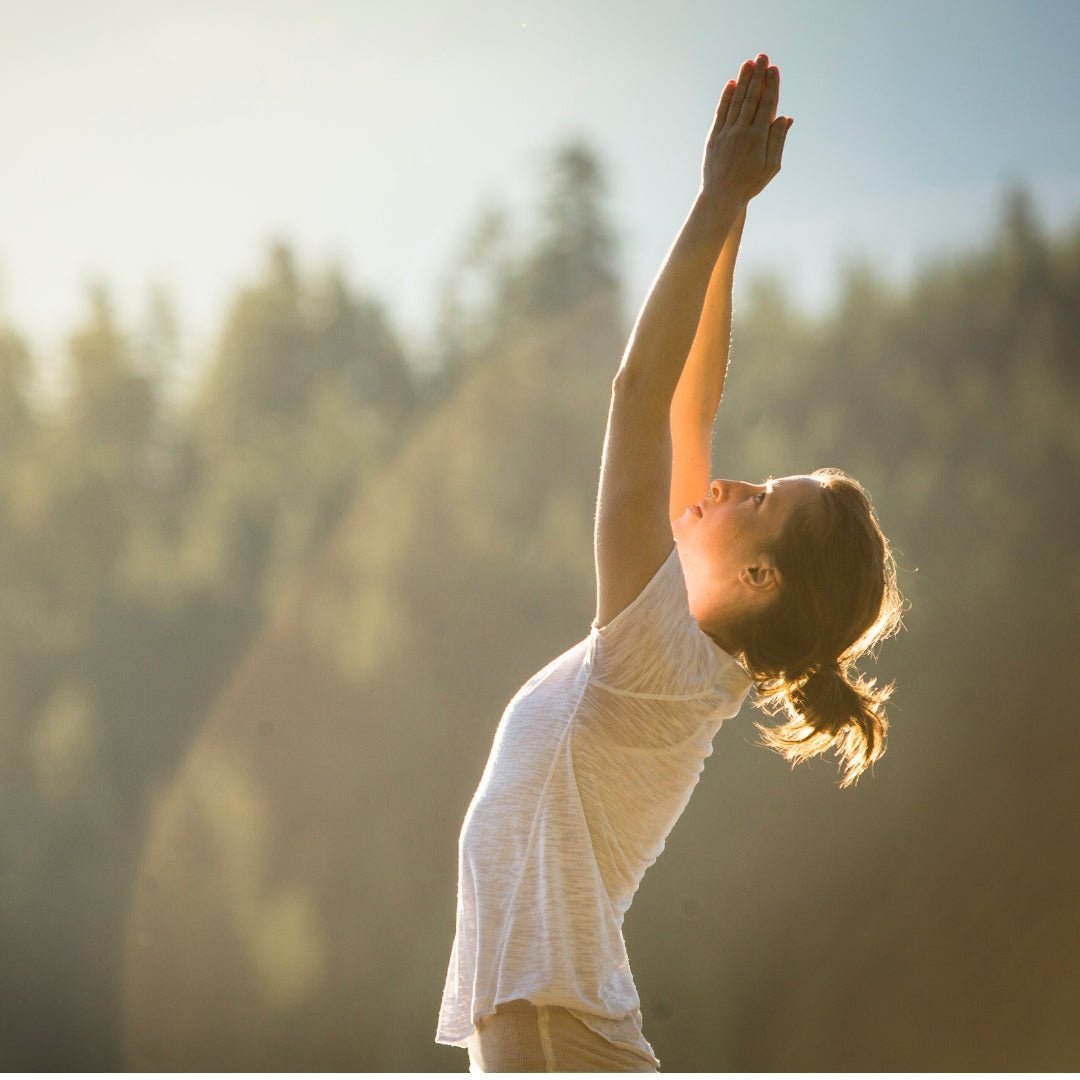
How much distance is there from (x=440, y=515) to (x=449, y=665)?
0.57 meters

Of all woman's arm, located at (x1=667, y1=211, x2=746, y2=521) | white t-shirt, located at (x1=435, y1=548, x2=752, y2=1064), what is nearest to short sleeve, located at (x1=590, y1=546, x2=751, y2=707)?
white t-shirt, located at (x1=435, y1=548, x2=752, y2=1064)

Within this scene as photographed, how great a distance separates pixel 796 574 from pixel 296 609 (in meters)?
3.78

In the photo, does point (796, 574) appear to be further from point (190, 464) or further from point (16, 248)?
point (16, 248)

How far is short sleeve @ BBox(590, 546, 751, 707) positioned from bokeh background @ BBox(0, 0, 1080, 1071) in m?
3.42

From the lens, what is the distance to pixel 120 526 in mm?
4941

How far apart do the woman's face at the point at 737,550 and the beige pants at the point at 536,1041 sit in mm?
376

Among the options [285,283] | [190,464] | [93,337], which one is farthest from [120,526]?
[285,283]

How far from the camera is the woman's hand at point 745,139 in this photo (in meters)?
1.07

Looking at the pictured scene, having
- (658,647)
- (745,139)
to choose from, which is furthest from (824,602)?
(745,139)

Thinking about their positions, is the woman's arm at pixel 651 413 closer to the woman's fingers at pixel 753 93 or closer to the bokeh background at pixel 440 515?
the woman's fingers at pixel 753 93

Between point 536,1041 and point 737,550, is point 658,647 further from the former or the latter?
point 536,1041

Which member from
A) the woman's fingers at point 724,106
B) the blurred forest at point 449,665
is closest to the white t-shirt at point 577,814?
the woman's fingers at point 724,106

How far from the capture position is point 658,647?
1.05 meters

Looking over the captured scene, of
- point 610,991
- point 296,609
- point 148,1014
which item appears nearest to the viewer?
point 610,991
